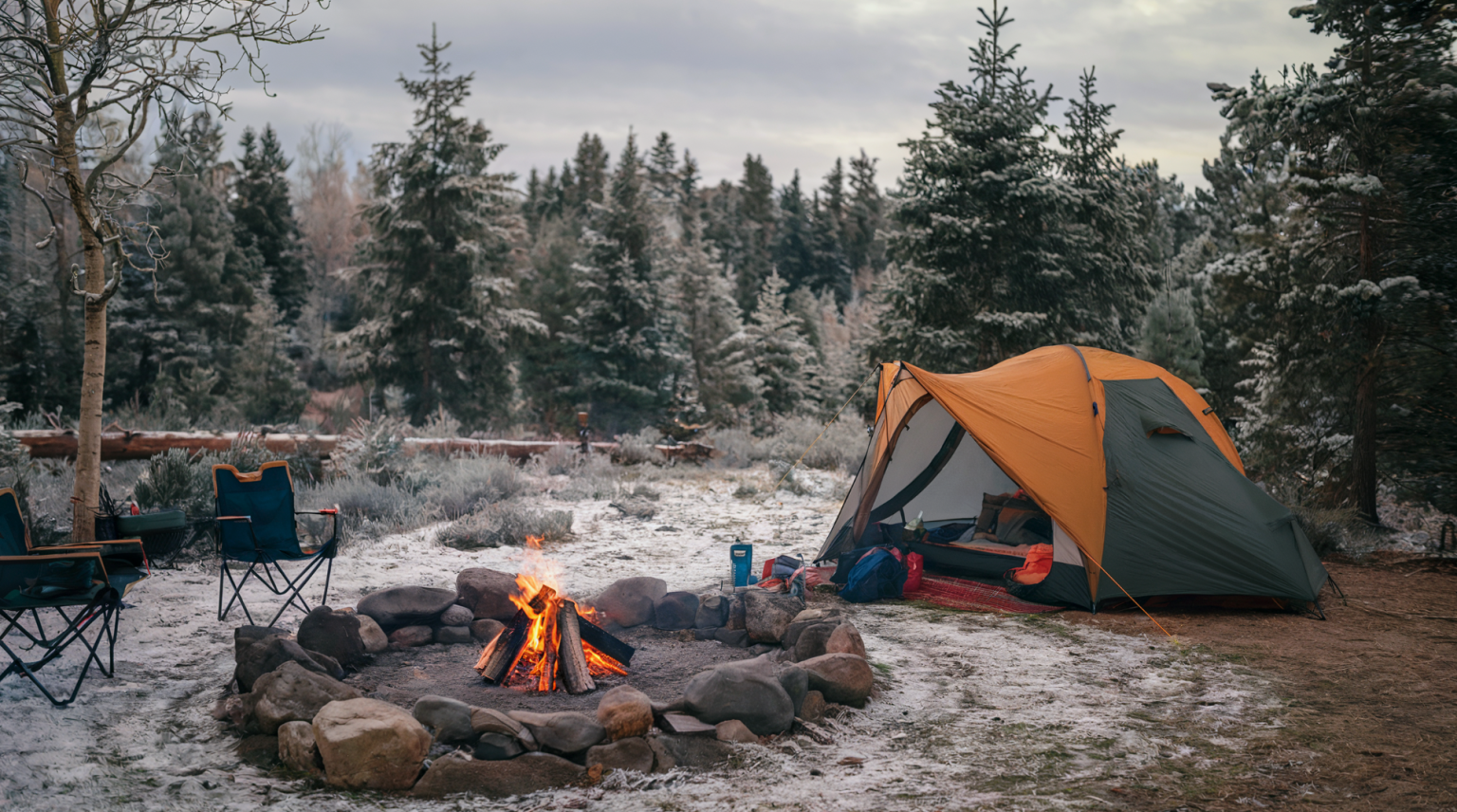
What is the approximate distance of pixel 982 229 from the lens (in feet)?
42.5

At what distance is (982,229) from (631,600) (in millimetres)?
9533

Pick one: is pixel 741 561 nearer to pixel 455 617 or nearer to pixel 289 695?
pixel 455 617

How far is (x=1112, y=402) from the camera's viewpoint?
6621 millimetres

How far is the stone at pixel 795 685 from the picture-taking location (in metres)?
4.03

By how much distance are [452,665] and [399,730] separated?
1.44 m

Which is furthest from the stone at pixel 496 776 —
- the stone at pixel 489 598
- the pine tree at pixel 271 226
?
the pine tree at pixel 271 226

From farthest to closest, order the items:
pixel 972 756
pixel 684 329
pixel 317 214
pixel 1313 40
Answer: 1. pixel 317 214
2. pixel 684 329
3. pixel 1313 40
4. pixel 972 756

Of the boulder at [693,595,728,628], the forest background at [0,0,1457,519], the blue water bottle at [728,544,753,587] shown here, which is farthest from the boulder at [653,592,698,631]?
the forest background at [0,0,1457,519]

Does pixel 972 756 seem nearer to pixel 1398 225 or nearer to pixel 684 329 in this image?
pixel 1398 225

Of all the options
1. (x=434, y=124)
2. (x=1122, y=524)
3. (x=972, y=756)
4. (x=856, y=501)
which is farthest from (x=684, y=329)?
(x=972, y=756)

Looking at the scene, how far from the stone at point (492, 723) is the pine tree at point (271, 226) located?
30.2 metres

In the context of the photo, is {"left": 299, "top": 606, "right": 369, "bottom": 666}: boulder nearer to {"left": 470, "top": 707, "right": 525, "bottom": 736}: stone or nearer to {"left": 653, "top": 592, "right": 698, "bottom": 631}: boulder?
{"left": 470, "top": 707, "right": 525, "bottom": 736}: stone

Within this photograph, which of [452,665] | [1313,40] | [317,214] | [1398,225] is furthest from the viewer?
[317,214]

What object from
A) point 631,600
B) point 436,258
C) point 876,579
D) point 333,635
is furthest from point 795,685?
point 436,258
